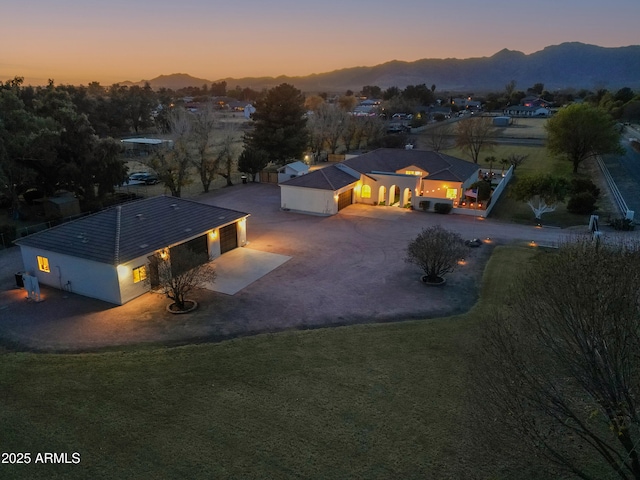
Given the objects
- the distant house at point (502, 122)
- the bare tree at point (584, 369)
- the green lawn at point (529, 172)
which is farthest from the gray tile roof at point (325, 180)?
the distant house at point (502, 122)

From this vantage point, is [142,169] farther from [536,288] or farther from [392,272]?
[536,288]

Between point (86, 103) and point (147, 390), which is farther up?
point (86, 103)

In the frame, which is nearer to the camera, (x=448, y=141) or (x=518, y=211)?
(x=518, y=211)

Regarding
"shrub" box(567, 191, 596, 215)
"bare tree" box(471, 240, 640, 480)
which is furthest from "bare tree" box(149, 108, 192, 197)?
"bare tree" box(471, 240, 640, 480)

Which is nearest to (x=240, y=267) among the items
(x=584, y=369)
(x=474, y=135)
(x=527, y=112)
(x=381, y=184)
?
(x=381, y=184)

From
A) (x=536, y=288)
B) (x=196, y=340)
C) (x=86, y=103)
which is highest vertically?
(x=86, y=103)

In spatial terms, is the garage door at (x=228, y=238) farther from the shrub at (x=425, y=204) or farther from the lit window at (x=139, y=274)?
the shrub at (x=425, y=204)

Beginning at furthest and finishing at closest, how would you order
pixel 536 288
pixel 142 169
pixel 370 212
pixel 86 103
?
pixel 86 103 < pixel 142 169 < pixel 370 212 < pixel 536 288

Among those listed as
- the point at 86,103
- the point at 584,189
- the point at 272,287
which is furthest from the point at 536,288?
the point at 86,103
